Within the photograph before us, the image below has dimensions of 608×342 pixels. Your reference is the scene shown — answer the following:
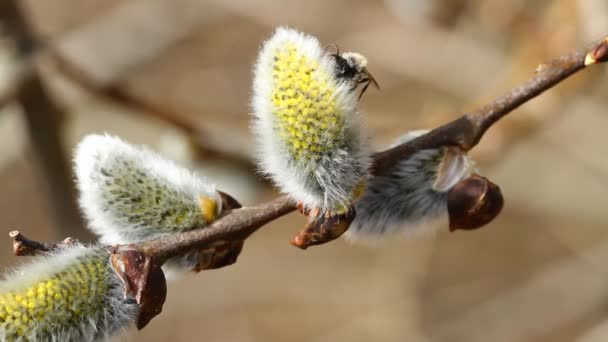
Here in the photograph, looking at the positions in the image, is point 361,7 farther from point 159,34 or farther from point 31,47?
point 31,47

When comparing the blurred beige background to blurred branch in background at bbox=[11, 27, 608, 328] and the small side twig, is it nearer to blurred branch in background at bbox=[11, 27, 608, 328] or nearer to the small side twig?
blurred branch in background at bbox=[11, 27, 608, 328]

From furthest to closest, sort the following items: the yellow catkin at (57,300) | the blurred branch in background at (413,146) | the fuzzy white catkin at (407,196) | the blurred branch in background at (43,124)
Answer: the blurred branch in background at (43,124)
the fuzzy white catkin at (407,196)
the blurred branch in background at (413,146)
the yellow catkin at (57,300)

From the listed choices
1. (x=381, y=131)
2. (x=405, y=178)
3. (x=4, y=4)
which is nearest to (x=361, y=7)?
(x=381, y=131)

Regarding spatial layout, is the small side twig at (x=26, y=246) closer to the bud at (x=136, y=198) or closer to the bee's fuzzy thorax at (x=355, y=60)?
the bud at (x=136, y=198)

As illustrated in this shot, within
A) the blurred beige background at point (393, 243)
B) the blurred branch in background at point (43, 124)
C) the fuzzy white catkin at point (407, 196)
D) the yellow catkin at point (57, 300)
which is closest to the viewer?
the yellow catkin at point (57, 300)

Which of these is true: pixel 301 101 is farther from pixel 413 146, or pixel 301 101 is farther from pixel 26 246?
pixel 26 246

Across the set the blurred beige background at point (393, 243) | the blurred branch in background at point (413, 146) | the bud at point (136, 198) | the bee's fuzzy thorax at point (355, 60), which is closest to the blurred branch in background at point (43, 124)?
the blurred beige background at point (393, 243)

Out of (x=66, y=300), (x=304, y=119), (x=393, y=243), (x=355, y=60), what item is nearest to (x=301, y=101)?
(x=304, y=119)
